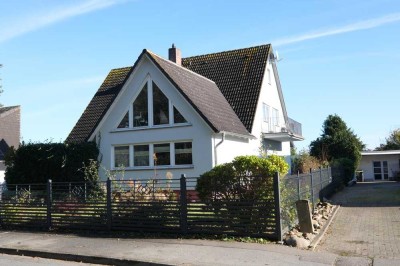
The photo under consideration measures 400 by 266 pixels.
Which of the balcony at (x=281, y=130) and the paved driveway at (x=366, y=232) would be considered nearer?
→ the paved driveway at (x=366, y=232)

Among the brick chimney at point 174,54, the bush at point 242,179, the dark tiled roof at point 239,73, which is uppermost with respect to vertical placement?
the brick chimney at point 174,54

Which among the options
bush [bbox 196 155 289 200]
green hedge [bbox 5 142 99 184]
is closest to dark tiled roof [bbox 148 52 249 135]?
green hedge [bbox 5 142 99 184]

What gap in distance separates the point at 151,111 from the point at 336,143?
2442cm

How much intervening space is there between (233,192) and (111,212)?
11.3 feet

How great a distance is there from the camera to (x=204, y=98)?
70.6 feet

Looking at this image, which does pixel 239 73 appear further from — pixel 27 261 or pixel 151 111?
pixel 27 261

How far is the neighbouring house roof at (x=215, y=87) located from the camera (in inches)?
816

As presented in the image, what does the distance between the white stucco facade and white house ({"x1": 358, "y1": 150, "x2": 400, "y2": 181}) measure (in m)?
27.1

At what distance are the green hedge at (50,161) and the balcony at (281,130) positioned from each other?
10.1m

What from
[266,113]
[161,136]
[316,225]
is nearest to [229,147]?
[161,136]

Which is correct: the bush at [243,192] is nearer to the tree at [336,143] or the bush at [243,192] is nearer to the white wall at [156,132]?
the white wall at [156,132]

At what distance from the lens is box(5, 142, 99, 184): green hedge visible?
846 inches

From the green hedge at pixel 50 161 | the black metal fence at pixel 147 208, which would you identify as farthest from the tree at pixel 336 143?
the black metal fence at pixel 147 208

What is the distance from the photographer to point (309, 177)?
15273 mm
